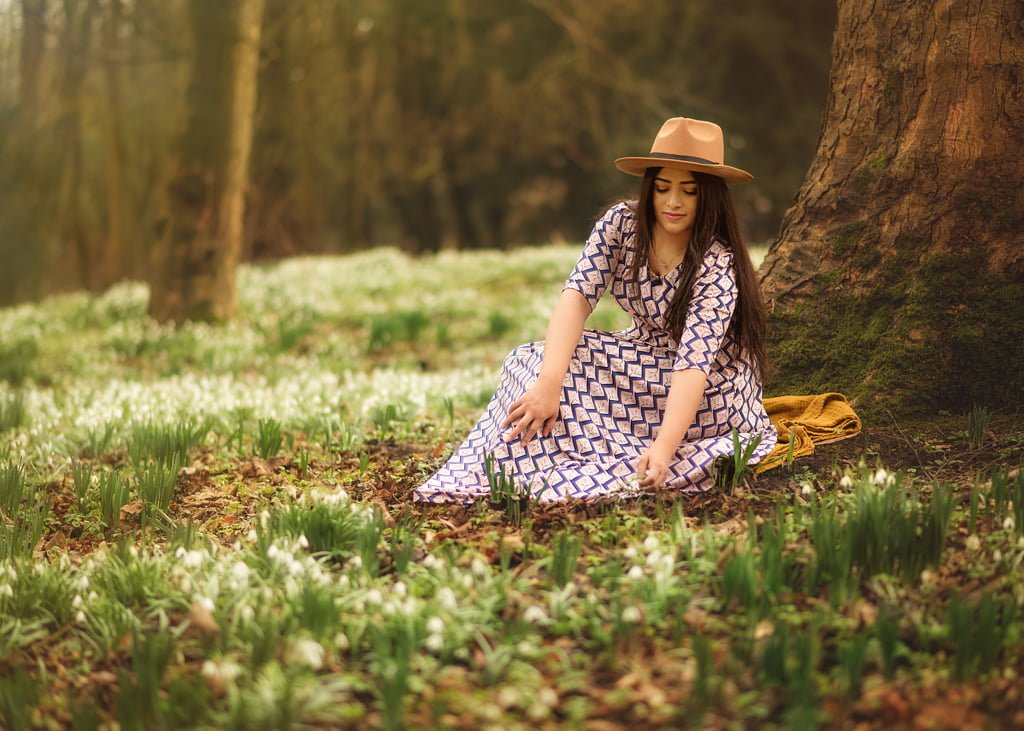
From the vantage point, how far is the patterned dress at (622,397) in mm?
3506

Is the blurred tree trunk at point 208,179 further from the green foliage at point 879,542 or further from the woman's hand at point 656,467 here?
the green foliage at point 879,542

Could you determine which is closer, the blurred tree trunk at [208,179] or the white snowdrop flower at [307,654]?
the white snowdrop flower at [307,654]

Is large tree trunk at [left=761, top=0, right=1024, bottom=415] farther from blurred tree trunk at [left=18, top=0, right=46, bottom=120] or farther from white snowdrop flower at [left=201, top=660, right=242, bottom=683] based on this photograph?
blurred tree trunk at [left=18, top=0, right=46, bottom=120]

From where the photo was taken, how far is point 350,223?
19.3 meters

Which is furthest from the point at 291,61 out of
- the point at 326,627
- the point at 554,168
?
the point at 326,627

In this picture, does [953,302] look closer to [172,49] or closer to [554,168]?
[172,49]

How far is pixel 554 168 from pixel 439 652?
17.0 metres

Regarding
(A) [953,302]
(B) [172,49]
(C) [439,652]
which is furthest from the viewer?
(B) [172,49]

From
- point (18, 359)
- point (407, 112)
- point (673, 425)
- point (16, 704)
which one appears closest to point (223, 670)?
point (16, 704)

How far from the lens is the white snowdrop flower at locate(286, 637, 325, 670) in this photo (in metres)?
2.27

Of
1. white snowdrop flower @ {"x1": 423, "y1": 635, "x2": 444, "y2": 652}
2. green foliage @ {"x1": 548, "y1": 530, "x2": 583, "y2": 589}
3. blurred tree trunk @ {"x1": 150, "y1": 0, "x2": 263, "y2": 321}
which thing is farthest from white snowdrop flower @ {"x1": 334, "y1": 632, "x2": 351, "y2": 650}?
blurred tree trunk @ {"x1": 150, "y1": 0, "x2": 263, "y2": 321}

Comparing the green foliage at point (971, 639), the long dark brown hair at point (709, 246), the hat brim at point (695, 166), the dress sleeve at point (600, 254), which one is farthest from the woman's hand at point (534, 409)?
the green foliage at point (971, 639)

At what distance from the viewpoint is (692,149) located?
3479 mm

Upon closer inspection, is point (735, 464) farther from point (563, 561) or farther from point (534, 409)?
point (563, 561)
